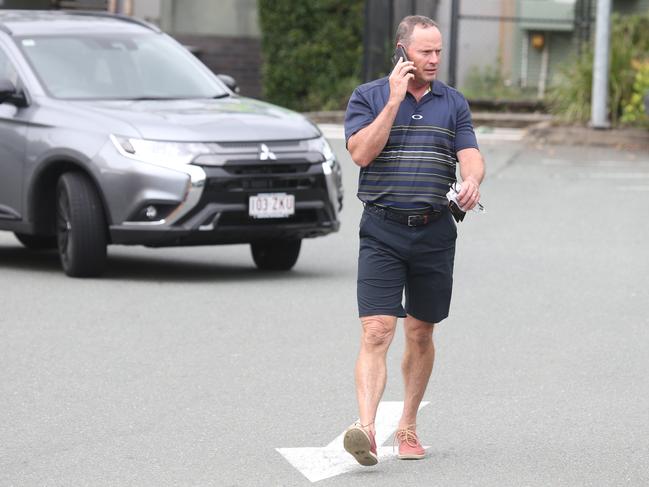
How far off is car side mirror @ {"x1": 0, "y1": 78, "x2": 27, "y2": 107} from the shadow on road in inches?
47.9

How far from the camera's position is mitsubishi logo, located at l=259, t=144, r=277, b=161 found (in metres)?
11.9

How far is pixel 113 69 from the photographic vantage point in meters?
13.1

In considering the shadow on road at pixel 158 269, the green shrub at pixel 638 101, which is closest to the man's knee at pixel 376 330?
the shadow on road at pixel 158 269

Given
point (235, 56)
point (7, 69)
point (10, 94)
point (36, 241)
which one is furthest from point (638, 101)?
point (10, 94)

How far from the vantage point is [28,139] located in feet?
40.8

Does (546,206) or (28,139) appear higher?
(28,139)

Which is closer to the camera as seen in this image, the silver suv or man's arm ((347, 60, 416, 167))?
man's arm ((347, 60, 416, 167))

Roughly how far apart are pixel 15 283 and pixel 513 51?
16.4 meters

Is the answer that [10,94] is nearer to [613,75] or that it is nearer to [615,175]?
[615,175]

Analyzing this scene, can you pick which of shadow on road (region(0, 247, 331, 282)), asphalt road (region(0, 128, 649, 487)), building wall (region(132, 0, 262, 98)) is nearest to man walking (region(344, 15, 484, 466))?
asphalt road (region(0, 128, 649, 487))

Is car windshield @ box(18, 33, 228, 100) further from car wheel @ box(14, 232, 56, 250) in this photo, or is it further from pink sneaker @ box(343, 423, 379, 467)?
pink sneaker @ box(343, 423, 379, 467)

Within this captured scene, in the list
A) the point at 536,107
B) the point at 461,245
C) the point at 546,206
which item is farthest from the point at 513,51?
the point at 461,245

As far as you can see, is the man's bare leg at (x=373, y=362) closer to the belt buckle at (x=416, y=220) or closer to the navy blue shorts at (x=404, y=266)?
the navy blue shorts at (x=404, y=266)

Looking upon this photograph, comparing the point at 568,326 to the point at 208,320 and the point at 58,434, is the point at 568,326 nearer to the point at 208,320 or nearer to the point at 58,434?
the point at 208,320
